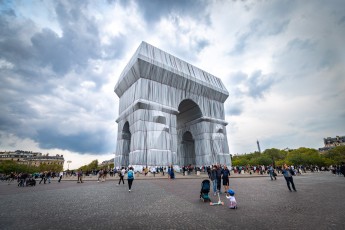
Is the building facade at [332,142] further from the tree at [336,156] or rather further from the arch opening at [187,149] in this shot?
the arch opening at [187,149]

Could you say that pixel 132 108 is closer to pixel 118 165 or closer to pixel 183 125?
pixel 118 165

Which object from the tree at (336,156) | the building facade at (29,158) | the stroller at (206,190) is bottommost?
the stroller at (206,190)

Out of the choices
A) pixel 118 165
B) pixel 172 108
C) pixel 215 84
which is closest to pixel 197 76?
pixel 215 84

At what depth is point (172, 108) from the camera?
29.9 metres

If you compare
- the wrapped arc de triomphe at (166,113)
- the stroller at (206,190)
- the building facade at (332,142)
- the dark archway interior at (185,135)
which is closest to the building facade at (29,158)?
the dark archway interior at (185,135)

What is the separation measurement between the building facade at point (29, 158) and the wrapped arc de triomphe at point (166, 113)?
99.3 metres

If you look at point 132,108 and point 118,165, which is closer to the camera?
point 132,108

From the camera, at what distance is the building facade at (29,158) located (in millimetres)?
103075

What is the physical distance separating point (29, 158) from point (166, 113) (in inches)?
4615

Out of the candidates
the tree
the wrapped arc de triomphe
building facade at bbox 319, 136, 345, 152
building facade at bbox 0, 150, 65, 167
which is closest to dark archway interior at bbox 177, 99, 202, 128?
the wrapped arc de triomphe

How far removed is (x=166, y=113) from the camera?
28891mm

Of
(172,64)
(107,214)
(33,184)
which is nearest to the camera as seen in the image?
(107,214)

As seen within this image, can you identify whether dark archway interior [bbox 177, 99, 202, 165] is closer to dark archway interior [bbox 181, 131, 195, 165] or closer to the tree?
dark archway interior [bbox 181, 131, 195, 165]

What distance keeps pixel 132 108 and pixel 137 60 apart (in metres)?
7.32
